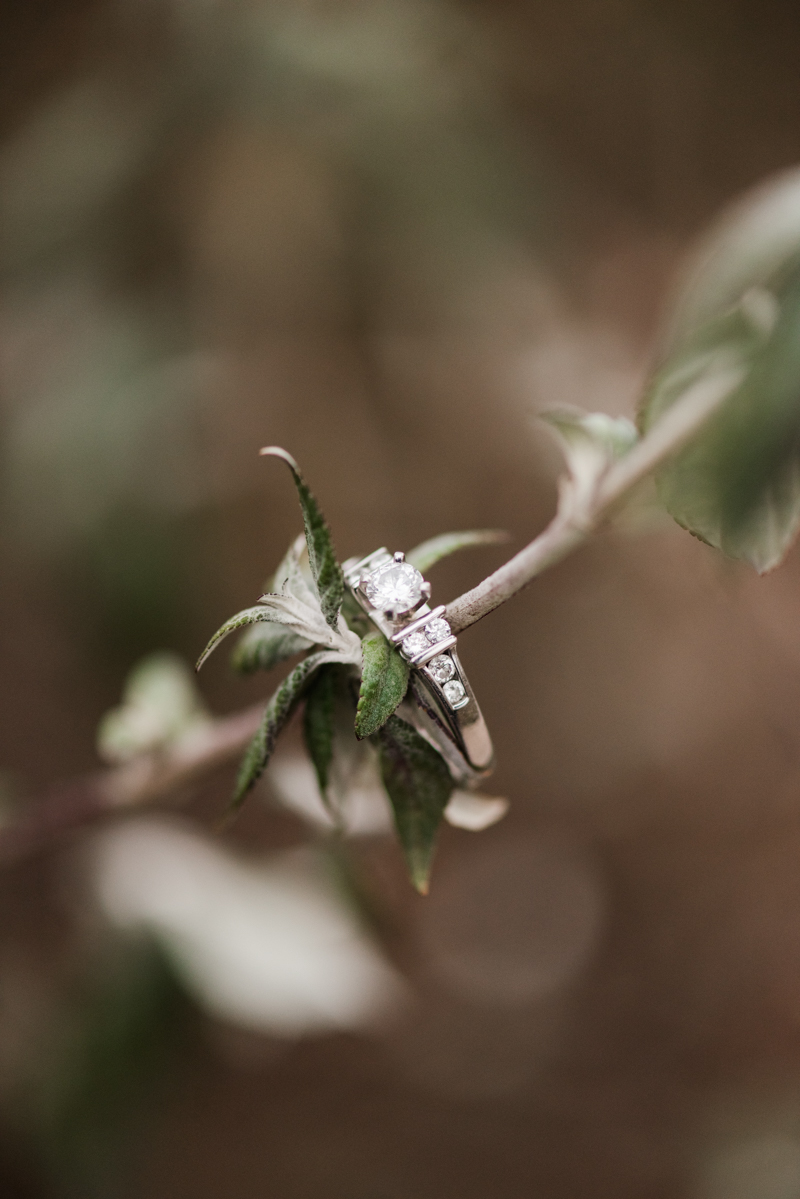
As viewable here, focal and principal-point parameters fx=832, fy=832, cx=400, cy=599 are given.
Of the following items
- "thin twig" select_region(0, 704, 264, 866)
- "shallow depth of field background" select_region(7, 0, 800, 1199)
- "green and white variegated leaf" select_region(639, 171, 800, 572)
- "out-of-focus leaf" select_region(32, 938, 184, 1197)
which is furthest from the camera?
"shallow depth of field background" select_region(7, 0, 800, 1199)

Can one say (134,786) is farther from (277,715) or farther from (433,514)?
(433,514)

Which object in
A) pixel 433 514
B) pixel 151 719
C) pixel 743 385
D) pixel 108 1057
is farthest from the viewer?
pixel 433 514

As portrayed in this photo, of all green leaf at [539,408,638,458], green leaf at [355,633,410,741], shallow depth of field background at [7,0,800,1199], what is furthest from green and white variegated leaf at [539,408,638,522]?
shallow depth of field background at [7,0,800,1199]

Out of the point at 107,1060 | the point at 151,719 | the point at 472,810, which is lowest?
the point at 107,1060

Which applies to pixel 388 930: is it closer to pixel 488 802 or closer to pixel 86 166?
pixel 488 802

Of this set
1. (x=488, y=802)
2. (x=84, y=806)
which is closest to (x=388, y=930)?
(x=84, y=806)

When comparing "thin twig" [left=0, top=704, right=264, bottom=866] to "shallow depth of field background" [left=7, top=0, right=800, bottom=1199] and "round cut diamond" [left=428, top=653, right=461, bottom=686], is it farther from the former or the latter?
"shallow depth of field background" [left=7, top=0, right=800, bottom=1199]

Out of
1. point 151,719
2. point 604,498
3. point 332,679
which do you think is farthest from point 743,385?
point 151,719
